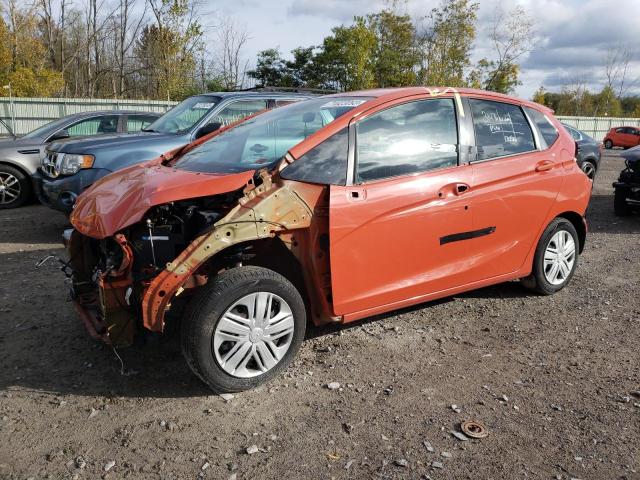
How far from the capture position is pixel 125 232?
3404 mm

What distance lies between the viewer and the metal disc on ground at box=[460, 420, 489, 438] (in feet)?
9.68

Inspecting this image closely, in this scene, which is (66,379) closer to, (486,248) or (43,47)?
(486,248)

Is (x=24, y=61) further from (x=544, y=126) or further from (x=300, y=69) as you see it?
(x=544, y=126)

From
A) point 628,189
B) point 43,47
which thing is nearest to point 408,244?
point 628,189

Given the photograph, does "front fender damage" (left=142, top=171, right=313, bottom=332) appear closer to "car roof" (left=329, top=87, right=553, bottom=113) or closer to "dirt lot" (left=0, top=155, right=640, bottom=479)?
"dirt lot" (left=0, top=155, right=640, bottom=479)

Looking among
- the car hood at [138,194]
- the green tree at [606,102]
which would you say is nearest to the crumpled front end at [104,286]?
the car hood at [138,194]

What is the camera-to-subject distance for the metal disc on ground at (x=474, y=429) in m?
2.95

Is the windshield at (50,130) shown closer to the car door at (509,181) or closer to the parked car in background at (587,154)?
the car door at (509,181)

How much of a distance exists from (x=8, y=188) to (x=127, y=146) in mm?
3607

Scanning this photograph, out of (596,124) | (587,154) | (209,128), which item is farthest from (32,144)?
(596,124)

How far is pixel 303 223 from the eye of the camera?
3.42 metres

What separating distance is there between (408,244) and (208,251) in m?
1.40

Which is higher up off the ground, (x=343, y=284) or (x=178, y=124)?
(x=178, y=124)

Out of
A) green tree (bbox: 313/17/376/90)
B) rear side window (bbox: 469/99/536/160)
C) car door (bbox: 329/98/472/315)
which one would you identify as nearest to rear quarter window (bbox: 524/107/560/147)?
rear side window (bbox: 469/99/536/160)
